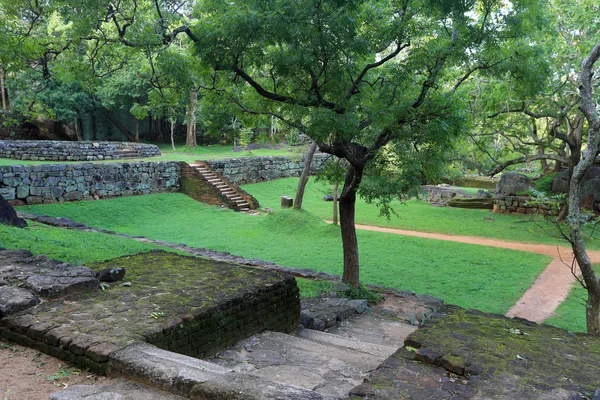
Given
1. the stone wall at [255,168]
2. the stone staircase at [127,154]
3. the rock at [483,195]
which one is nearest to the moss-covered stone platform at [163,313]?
the stone wall at [255,168]

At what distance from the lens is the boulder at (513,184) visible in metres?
19.3

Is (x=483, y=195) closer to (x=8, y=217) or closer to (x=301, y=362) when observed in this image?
(x=8, y=217)

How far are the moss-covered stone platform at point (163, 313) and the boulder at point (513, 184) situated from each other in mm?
16098

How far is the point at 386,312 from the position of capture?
7926mm

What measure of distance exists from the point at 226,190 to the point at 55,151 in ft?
23.9

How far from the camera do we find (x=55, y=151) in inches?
786

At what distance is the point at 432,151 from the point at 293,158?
1805 cm

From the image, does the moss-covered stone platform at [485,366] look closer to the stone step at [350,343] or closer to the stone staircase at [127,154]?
the stone step at [350,343]

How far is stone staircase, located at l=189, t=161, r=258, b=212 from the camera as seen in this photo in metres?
18.8

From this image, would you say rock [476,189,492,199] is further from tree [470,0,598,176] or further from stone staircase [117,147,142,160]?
stone staircase [117,147,142,160]

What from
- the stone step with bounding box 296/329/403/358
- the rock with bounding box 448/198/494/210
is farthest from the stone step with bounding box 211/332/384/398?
the rock with bounding box 448/198/494/210

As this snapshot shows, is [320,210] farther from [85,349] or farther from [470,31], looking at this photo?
[85,349]

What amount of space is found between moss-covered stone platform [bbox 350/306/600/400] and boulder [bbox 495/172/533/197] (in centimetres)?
1570

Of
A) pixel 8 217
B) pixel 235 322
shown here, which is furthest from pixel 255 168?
pixel 235 322
